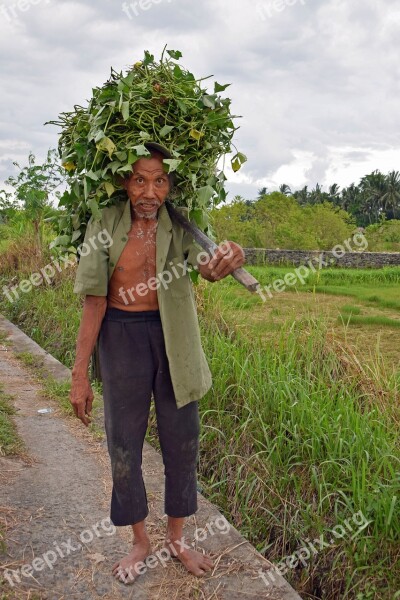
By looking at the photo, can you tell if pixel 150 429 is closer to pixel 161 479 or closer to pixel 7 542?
pixel 161 479

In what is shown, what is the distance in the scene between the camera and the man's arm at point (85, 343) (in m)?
2.05

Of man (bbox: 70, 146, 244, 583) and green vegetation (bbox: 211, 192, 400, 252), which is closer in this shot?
man (bbox: 70, 146, 244, 583)

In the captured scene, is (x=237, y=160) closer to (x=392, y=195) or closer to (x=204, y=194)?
(x=204, y=194)

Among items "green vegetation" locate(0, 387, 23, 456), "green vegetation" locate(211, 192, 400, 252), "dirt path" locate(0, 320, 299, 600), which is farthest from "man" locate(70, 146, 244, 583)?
"green vegetation" locate(211, 192, 400, 252)

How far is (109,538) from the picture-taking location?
8.06 feet

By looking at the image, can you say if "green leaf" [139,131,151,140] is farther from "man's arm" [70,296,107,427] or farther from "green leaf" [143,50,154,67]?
"man's arm" [70,296,107,427]

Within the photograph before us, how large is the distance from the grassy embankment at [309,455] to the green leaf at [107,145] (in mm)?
1598

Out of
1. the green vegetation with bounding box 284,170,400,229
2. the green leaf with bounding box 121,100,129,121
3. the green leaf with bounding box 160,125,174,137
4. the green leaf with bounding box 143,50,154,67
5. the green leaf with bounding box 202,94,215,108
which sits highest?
the green vegetation with bounding box 284,170,400,229

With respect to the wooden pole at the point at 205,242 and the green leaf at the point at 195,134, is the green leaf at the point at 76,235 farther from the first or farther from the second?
the green leaf at the point at 195,134

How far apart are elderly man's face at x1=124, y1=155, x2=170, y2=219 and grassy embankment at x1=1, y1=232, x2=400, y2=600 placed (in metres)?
1.38

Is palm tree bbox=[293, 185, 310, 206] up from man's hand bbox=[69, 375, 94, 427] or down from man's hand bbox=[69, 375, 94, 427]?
up

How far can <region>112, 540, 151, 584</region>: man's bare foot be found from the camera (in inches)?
85.7

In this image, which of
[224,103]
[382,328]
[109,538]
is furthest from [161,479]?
[382,328]

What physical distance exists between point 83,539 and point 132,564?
332mm
